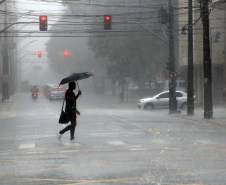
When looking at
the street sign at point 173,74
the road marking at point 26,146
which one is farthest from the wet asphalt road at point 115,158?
the street sign at point 173,74

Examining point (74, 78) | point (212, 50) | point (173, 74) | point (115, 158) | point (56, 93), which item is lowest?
point (56, 93)

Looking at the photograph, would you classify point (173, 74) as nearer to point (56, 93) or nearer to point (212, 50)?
point (212, 50)

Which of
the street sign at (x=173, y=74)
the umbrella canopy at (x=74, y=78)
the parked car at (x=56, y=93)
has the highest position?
Result: the umbrella canopy at (x=74, y=78)

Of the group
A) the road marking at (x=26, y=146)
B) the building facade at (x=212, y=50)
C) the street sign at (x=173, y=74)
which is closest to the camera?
the road marking at (x=26, y=146)

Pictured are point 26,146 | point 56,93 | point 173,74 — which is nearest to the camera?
point 26,146

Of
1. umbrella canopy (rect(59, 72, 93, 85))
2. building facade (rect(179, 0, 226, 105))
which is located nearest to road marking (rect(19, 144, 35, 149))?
umbrella canopy (rect(59, 72, 93, 85))

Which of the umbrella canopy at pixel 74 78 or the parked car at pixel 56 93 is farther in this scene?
the parked car at pixel 56 93

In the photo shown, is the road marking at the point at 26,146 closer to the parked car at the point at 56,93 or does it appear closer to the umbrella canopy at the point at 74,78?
the umbrella canopy at the point at 74,78

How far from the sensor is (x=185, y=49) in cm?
5450

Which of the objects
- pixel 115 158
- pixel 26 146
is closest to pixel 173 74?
Answer: pixel 26 146

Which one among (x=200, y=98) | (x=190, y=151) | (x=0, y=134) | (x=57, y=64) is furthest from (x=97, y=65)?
(x=190, y=151)

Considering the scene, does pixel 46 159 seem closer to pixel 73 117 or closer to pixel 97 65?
pixel 73 117

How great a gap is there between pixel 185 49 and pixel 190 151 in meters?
40.4

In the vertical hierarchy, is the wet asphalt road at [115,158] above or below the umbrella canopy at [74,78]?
below
